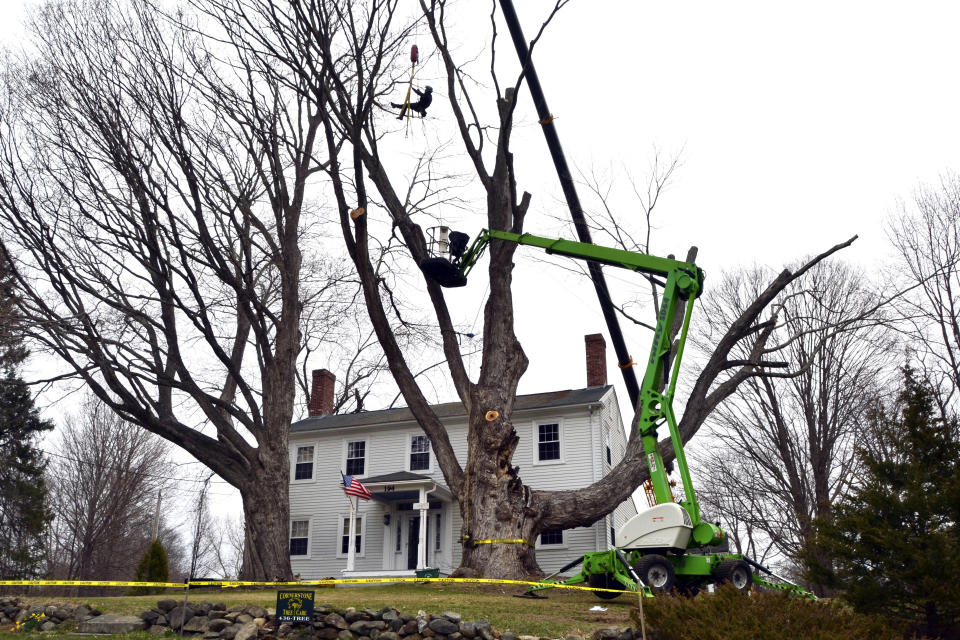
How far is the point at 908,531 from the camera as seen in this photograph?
338 inches

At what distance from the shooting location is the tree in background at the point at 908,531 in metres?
8.09

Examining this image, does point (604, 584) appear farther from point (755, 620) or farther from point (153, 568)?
point (153, 568)

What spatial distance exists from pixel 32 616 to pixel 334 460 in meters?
16.7

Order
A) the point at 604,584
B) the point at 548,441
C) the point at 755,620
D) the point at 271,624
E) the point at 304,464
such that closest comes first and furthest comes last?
the point at 755,620, the point at 271,624, the point at 604,584, the point at 548,441, the point at 304,464

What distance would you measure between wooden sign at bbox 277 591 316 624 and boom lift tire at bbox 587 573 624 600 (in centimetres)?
496

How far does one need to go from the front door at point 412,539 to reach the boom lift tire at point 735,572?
47.6ft

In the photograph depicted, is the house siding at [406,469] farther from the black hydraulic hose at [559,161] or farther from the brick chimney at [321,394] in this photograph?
the black hydraulic hose at [559,161]

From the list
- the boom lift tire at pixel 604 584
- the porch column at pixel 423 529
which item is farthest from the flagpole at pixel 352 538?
the boom lift tire at pixel 604 584

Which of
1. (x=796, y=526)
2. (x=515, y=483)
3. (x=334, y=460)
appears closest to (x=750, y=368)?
(x=515, y=483)

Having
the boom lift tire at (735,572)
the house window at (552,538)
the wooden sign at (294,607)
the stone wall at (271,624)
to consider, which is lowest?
the stone wall at (271,624)

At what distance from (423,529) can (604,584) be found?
11.0 m

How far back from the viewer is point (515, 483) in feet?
46.8

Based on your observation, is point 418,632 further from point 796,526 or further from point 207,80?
point 796,526

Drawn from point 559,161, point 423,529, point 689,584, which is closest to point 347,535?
point 423,529
